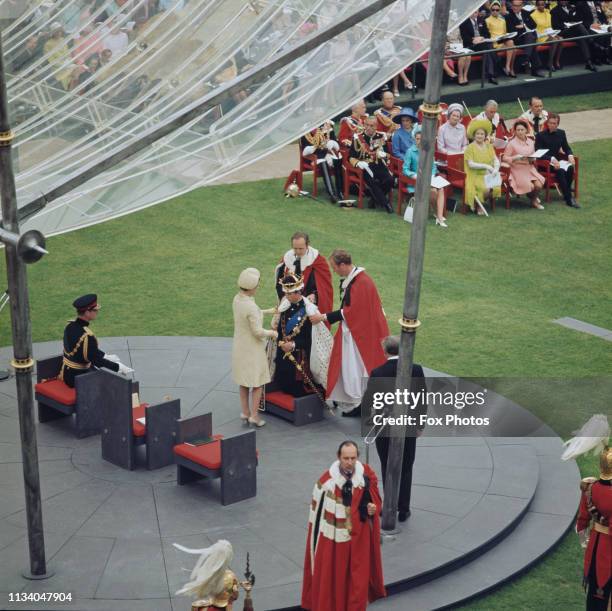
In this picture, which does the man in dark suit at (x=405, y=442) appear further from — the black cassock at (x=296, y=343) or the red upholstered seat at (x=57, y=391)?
the red upholstered seat at (x=57, y=391)

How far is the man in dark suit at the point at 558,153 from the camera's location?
789 inches

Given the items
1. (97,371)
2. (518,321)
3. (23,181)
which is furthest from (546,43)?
(23,181)

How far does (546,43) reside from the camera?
1048 inches

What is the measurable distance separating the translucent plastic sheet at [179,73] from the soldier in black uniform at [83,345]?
242 cm

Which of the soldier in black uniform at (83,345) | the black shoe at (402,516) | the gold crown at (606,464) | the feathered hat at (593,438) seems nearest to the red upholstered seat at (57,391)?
the soldier in black uniform at (83,345)

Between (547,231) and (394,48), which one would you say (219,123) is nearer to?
(394,48)

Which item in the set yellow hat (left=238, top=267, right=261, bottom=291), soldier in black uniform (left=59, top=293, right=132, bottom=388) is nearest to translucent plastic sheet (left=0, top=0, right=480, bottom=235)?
yellow hat (left=238, top=267, right=261, bottom=291)

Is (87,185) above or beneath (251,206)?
above

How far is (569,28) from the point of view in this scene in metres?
28.0

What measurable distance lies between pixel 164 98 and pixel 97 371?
10.4ft

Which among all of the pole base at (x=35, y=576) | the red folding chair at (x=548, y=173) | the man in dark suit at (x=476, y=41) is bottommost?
the pole base at (x=35, y=576)

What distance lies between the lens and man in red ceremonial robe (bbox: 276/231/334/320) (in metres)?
12.3

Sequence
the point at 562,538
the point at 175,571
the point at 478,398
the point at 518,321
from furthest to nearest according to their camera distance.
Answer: the point at 518,321 < the point at 478,398 < the point at 562,538 < the point at 175,571

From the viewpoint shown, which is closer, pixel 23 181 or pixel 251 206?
pixel 23 181
